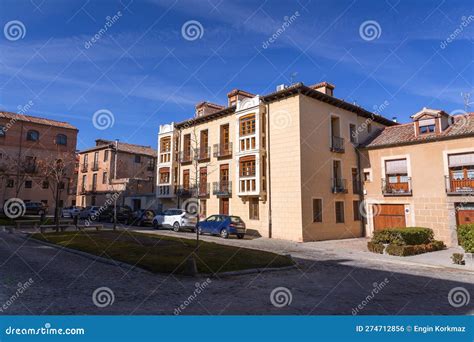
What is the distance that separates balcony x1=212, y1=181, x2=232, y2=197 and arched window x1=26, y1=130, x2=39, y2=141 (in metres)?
29.3

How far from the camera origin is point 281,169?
22.0 m

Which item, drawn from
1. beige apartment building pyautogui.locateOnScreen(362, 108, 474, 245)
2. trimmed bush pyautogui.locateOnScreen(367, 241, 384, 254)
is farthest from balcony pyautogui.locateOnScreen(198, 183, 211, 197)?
trimmed bush pyautogui.locateOnScreen(367, 241, 384, 254)

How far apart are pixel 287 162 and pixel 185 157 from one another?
11289 mm

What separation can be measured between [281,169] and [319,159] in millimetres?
2715

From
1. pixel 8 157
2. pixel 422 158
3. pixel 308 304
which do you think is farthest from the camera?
pixel 8 157

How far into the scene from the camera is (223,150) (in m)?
26.1

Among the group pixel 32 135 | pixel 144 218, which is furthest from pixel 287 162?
pixel 32 135

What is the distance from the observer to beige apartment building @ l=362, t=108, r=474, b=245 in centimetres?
1988

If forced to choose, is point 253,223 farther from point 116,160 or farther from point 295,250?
point 116,160

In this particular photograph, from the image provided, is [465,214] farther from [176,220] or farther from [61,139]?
[61,139]

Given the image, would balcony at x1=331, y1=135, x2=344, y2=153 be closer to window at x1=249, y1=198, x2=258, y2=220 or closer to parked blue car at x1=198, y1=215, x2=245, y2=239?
window at x1=249, y1=198, x2=258, y2=220

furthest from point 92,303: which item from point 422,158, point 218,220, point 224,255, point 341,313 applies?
point 422,158

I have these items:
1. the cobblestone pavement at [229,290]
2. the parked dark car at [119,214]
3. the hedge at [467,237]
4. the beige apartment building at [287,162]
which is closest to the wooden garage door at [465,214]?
the hedge at [467,237]

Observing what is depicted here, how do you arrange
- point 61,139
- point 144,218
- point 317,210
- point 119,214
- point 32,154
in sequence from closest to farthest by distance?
point 317,210, point 144,218, point 119,214, point 32,154, point 61,139
